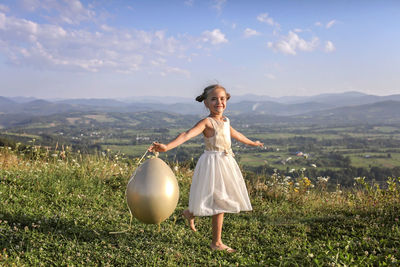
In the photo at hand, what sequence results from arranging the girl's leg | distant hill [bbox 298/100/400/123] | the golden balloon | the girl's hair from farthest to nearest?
distant hill [bbox 298/100/400/123] → the girl's hair → the girl's leg → the golden balloon

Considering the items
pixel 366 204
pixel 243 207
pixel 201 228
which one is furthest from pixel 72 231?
pixel 366 204

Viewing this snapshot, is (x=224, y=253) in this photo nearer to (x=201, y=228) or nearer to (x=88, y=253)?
(x=201, y=228)

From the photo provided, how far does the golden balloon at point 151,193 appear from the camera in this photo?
3176 mm

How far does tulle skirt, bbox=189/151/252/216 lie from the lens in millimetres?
3662

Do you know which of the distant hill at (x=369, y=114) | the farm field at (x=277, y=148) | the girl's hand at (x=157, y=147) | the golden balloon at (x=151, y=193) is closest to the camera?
the golden balloon at (x=151, y=193)

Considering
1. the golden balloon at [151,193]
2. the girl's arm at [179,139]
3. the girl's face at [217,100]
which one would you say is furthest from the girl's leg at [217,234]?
the girl's face at [217,100]

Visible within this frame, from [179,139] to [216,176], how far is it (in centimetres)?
71

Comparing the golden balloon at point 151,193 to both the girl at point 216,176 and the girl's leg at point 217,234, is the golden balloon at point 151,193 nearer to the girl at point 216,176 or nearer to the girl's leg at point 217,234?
the girl at point 216,176

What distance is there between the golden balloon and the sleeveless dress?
0.44 m

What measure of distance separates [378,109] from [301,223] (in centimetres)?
22213

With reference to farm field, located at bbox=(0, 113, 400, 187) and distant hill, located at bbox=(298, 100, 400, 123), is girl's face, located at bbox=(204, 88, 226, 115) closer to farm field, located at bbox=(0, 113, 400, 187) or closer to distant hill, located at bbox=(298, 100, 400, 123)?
farm field, located at bbox=(0, 113, 400, 187)

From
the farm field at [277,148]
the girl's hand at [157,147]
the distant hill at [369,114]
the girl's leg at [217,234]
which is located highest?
the distant hill at [369,114]

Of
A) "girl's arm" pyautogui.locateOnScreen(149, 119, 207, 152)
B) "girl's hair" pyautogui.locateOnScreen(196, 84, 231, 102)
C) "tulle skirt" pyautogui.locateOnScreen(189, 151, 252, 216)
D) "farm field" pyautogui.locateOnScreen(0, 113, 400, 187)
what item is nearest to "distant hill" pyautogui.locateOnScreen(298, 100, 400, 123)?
"farm field" pyautogui.locateOnScreen(0, 113, 400, 187)

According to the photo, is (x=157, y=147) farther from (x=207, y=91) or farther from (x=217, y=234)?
(x=217, y=234)
